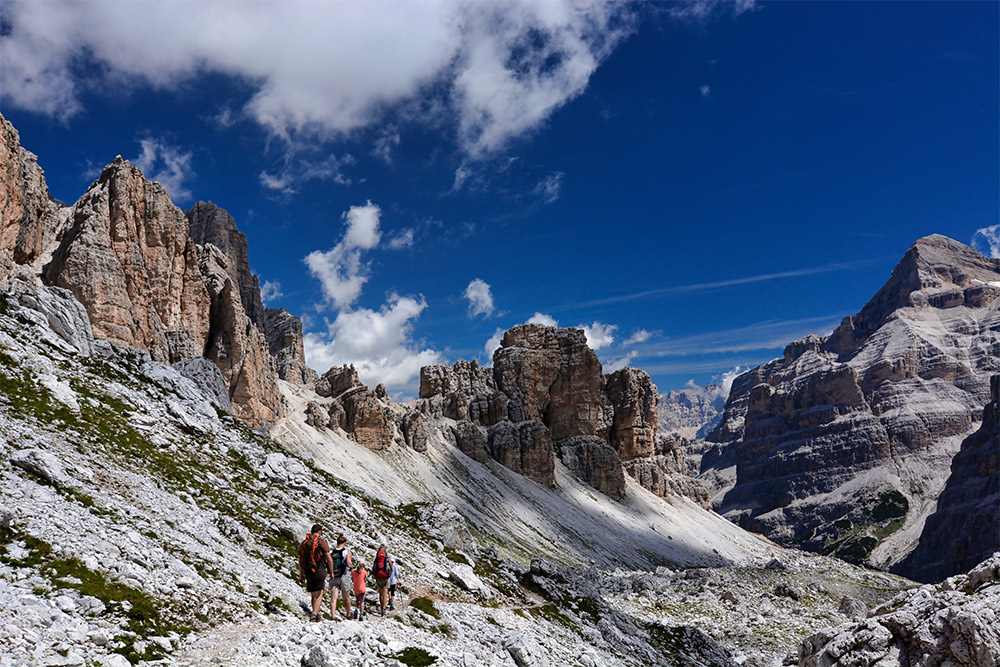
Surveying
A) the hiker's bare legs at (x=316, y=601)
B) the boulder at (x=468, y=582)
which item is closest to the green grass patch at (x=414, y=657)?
the hiker's bare legs at (x=316, y=601)

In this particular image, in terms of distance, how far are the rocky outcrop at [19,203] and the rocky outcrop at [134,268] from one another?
10.5 feet

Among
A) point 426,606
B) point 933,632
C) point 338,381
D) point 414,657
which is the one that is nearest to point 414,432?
point 338,381

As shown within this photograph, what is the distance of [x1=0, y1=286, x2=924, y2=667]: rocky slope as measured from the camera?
16.9 metres

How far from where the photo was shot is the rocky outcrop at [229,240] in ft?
472

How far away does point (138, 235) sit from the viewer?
3250 inches

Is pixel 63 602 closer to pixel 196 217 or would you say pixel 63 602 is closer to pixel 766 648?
pixel 766 648

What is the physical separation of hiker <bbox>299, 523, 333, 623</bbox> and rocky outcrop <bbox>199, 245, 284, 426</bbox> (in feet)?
239

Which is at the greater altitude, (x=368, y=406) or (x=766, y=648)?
(x=368, y=406)

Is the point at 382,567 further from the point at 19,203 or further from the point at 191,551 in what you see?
the point at 19,203

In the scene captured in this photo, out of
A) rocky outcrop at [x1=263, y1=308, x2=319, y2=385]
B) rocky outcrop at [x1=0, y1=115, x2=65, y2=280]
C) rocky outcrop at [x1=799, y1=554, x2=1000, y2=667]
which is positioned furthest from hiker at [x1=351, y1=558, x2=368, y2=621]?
rocky outcrop at [x1=263, y1=308, x2=319, y2=385]

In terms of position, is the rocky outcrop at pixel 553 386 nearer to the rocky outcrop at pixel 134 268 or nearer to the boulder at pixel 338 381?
the boulder at pixel 338 381

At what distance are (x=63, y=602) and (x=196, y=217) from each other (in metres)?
147

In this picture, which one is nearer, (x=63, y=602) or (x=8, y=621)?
(x=8, y=621)

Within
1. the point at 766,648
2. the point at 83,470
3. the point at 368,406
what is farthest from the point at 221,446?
the point at 368,406
